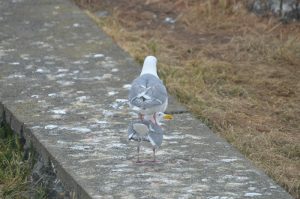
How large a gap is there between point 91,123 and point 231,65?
171cm

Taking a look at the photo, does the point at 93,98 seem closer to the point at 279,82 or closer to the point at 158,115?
the point at 158,115

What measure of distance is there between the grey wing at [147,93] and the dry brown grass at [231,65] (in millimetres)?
805

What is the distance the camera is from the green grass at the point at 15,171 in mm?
4320

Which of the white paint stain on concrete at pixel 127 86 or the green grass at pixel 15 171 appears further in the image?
the white paint stain on concrete at pixel 127 86

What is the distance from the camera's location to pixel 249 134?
15.9 feet

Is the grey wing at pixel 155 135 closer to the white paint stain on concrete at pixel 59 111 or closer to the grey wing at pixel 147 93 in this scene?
the grey wing at pixel 147 93

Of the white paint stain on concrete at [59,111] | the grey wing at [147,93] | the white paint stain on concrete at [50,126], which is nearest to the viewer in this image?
the grey wing at [147,93]

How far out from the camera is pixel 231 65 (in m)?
6.05

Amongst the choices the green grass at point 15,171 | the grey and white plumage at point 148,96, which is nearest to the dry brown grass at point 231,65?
the grey and white plumage at point 148,96

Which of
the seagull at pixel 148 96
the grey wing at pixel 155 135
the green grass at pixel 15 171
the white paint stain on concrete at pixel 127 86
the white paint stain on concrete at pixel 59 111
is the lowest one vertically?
the green grass at pixel 15 171

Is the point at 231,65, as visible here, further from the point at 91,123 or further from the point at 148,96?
the point at 148,96

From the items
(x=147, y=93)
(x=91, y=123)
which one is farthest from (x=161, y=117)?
(x=91, y=123)

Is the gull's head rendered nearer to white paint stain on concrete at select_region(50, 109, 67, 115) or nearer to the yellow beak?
the yellow beak

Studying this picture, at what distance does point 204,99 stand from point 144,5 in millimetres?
2262
